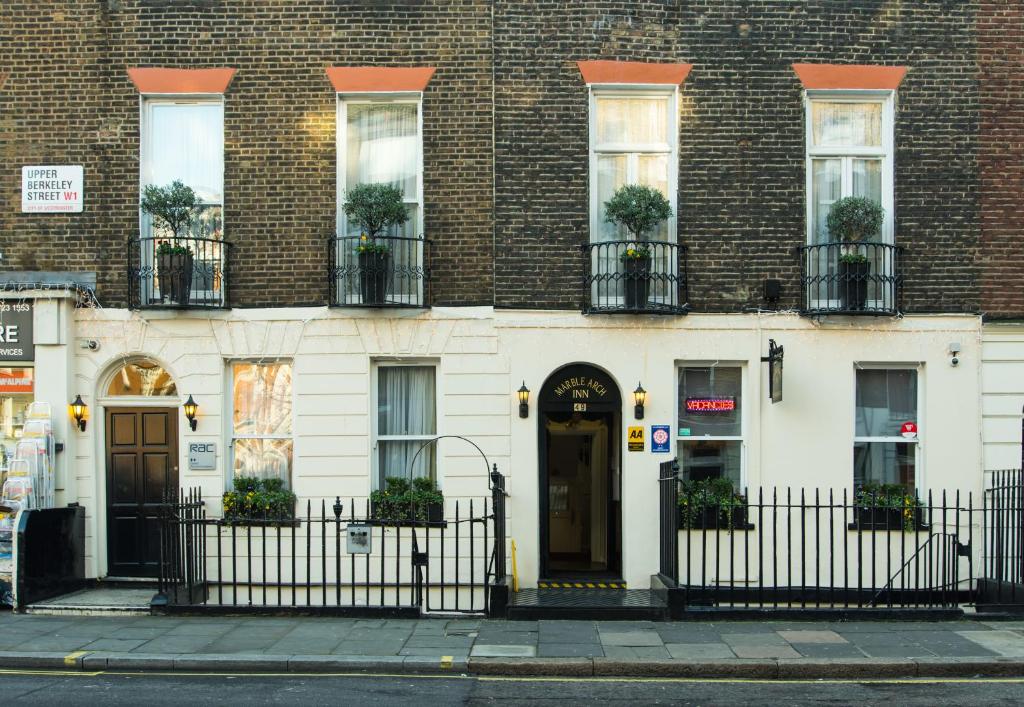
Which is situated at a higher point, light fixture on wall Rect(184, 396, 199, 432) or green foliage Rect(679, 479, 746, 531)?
light fixture on wall Rect(184, 396, 199, 432)

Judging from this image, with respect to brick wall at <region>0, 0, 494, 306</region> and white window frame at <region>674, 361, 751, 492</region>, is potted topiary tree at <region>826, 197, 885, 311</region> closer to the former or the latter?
white window frame at <region>674, 361, 751, 492</region>

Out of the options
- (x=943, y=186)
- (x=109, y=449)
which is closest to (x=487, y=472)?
(x=109, y=449)

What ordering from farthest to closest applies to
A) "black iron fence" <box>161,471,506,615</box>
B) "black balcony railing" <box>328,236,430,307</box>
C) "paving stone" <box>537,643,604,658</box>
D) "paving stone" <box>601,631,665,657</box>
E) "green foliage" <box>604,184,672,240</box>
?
"black balcony railing" <box>328,236,430,307</box> → "green foliage" <box>604,184,672,240</box> → "black iron fence" <box>161,471,506,615</box> → "paving stone" <box>601,631,665,657</box> → "paving stone" <box>537,643,604,658</box>

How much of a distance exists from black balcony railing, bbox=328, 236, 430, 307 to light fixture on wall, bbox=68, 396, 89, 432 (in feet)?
11.8

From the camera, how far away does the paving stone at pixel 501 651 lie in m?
9.83

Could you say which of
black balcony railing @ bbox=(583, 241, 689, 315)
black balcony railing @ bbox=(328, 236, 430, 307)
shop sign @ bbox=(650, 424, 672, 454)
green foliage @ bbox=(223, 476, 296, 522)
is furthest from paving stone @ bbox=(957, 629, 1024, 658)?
green foliage @ bbox=(223, 476, 296, 522)

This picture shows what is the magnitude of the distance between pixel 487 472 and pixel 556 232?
3.34 meters

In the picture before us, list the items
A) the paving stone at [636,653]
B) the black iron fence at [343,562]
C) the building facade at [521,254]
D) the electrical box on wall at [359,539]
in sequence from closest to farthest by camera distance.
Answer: the paving stone at [636,653] → the electrical box on wall at [359,539] → the black iron fence at [343,562] → the building facade at [521,254]

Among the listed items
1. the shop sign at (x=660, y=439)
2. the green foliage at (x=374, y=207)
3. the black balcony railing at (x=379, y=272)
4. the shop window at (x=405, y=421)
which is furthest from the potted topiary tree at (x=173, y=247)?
the shop sign at (x=660, y=439)

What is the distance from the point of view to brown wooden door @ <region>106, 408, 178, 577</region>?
1341 cm

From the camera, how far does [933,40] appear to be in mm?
13344

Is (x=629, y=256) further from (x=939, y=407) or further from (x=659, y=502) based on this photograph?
(x=939, y=407)

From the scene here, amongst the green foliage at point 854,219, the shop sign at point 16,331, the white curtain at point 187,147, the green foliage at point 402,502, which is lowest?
the green foliage at point 402,502

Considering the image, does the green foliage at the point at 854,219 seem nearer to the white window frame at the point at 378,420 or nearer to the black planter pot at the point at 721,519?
the black planter pot at the point at 721,519
